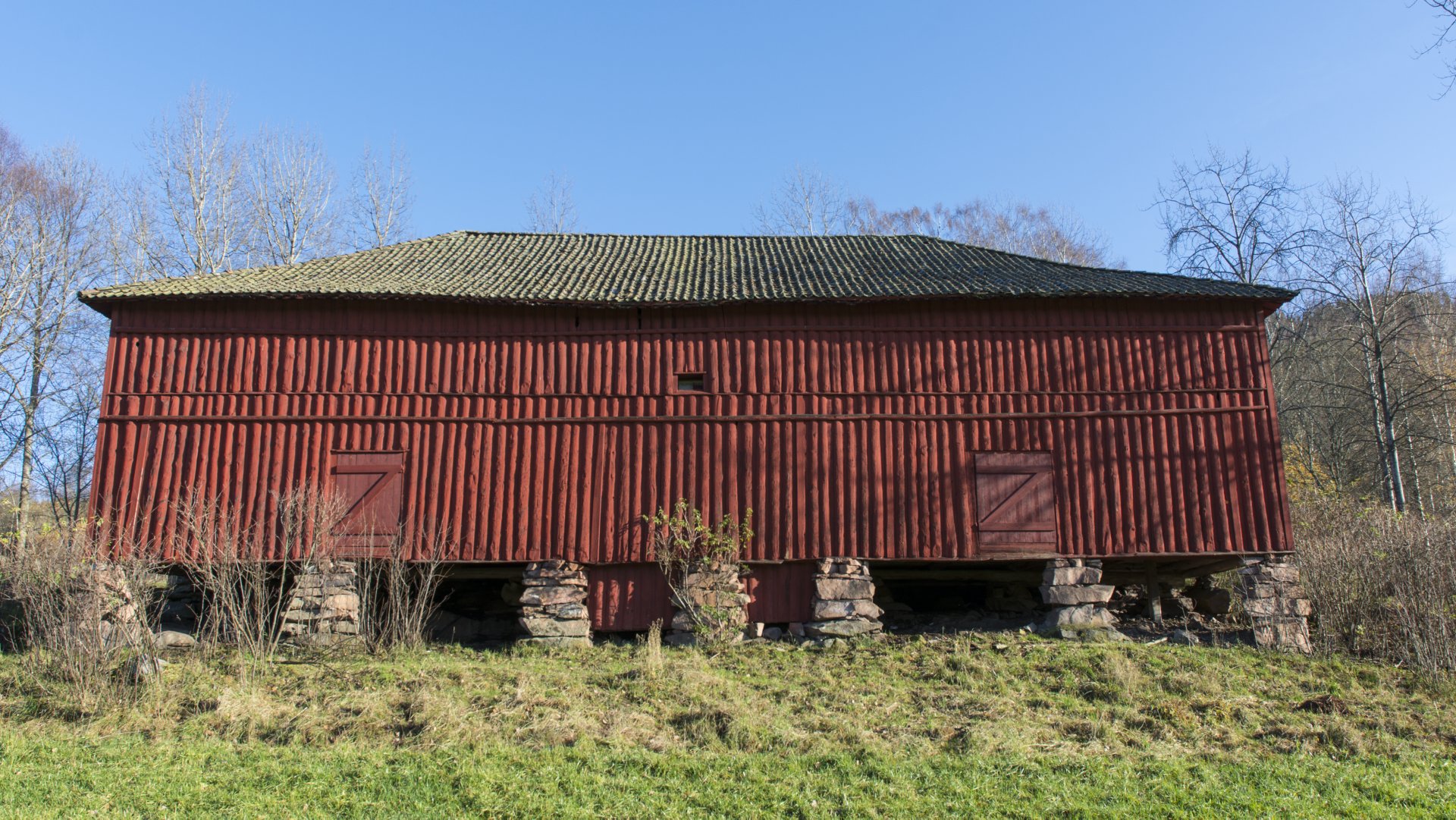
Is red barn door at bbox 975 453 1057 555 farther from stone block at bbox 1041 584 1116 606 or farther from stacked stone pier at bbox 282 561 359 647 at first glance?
stacked stone pier at bbox 282 561 359 647

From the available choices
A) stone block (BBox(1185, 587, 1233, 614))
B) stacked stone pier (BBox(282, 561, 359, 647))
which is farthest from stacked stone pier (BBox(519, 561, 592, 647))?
stone block (BBox(1185, 587, 1233, 614))

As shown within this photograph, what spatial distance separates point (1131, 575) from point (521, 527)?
11135mm

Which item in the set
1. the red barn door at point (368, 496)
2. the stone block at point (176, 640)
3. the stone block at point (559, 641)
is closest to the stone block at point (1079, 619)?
the stone block at point (559, 641)

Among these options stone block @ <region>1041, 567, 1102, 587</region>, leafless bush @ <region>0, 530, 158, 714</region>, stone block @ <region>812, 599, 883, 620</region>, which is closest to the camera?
leafless bush @ <region>0, 530, 158, 714</region>

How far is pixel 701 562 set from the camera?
50.3 feet

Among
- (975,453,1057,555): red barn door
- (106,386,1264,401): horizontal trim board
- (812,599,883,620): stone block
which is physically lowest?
(812,599,883,620): stone block

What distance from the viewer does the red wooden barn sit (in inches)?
612

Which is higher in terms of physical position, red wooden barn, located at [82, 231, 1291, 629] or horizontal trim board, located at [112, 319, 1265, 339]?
horizontal trim board, located at [112, 319, 1265, 339]

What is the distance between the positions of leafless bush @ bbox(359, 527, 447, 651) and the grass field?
58cm

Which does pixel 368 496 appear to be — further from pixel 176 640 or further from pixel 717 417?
pixel 717 417

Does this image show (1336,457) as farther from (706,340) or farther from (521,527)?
(521,527)

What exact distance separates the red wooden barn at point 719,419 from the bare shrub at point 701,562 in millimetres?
321

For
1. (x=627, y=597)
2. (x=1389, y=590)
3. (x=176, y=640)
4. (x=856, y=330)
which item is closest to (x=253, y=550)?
(x=176, y=640)

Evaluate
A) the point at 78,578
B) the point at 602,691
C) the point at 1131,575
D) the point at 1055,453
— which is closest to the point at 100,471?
the point at 78,578
